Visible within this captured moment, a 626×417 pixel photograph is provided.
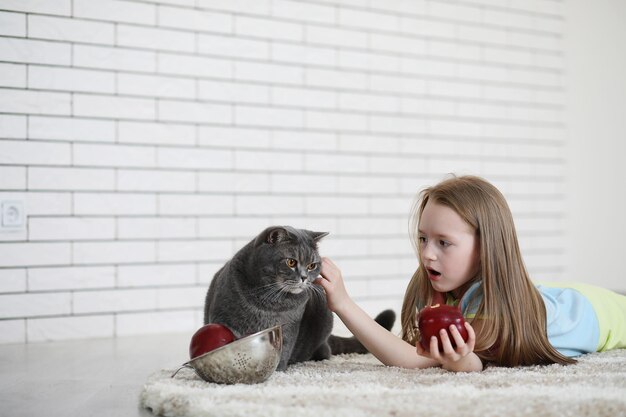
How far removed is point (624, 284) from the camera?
12.2 ft

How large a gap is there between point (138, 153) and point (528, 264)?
215cm

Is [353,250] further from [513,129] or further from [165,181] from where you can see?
[513,129]

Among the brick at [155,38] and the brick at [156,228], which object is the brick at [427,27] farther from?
the brick at [156,228]

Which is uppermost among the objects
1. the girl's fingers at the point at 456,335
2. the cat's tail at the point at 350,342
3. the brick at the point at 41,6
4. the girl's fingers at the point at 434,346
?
the brick at the point at 41,6

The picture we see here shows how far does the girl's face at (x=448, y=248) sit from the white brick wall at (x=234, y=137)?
121cm

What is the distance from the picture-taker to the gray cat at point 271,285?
5.26 feet

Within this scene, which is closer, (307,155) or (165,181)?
(165,181)

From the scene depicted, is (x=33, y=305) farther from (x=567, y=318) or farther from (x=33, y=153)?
(x=567, y=318)

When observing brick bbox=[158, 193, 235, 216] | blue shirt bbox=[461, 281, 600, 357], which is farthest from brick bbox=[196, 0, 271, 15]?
blue shirt bbox=[461, 281, 600, 357]

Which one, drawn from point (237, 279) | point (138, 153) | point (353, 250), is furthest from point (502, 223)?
point (138, 153)

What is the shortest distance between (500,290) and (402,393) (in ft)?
1.73

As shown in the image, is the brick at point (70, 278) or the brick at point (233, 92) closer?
the brick at point (70, 278)

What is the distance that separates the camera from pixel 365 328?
171 centimetres

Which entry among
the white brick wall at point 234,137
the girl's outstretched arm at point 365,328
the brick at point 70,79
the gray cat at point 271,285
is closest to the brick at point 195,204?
the white brick wall at point 234,137
